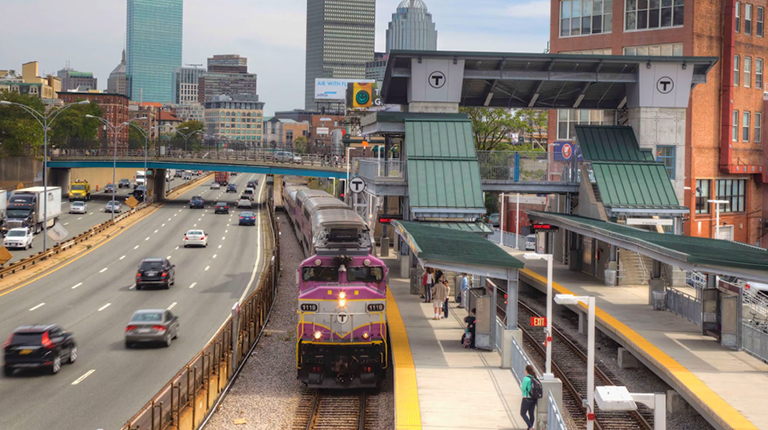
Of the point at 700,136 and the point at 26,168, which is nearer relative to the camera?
the point at 700,136

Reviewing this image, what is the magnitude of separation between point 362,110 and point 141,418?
125346 mm

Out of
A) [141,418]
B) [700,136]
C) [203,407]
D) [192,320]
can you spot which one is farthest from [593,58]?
[141,418]

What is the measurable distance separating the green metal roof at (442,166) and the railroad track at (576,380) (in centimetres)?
668

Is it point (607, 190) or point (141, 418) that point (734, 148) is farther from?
point (141, 418)

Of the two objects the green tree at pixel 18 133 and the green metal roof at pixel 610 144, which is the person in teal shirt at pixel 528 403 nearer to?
the green metal roof at pixel 610 144

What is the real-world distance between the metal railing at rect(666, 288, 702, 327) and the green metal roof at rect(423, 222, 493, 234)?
820 cm

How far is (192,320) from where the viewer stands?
38.1 meters

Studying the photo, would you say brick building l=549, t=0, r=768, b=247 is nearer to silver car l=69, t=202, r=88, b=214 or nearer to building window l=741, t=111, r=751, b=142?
building window l=741, t=111, r=751, b=142

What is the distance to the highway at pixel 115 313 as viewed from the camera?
78.5 ft

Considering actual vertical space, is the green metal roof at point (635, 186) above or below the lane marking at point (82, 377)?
above

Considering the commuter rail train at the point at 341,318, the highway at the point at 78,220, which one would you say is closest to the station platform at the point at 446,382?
the commuter rail train at the point at 341,318

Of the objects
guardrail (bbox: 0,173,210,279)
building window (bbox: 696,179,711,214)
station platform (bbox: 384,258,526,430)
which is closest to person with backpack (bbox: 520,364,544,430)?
station platform (bbox: 384,258,526,430)

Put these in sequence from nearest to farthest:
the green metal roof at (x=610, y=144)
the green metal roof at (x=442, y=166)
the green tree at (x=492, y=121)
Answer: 1. the green metal roof at (x=442, y=166)
2. the green metal roof at (x=610, y=144)
3. the green tree at (x=492, y=121)

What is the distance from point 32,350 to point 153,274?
1962cm
